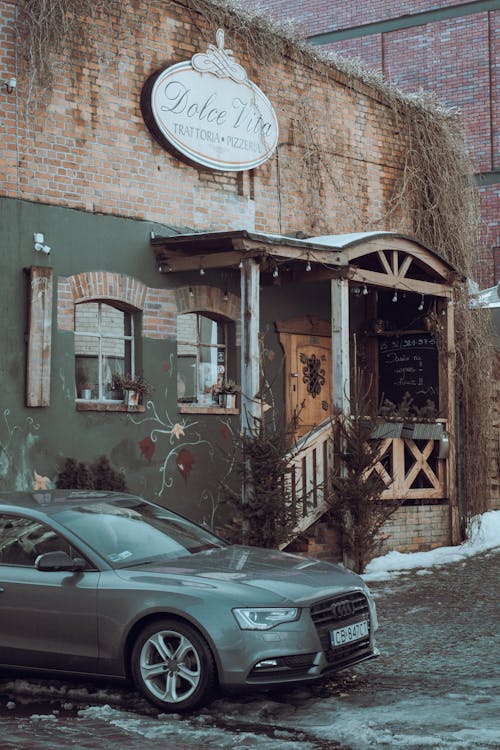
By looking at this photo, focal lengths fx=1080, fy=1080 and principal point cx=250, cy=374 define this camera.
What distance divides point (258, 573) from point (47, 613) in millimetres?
1412

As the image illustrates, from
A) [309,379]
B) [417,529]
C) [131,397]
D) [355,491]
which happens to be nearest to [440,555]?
[417,529]

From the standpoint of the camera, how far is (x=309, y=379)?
15.6 metres

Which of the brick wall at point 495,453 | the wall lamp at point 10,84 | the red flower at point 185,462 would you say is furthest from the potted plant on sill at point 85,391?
the brick wall at point 495,453

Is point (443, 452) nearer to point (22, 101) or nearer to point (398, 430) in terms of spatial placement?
→ point (398, 430)

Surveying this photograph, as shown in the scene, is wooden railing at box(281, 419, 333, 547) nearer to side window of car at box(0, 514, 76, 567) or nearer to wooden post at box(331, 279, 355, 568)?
wooden post at box(331, 279, 355, 568)

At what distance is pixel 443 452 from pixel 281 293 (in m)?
3.17

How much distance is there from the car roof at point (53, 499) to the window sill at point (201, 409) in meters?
5.27

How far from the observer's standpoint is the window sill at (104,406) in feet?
41.3

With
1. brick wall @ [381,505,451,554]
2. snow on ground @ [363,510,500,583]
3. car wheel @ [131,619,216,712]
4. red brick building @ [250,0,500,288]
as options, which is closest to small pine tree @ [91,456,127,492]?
snow on ground @ [363,510,500,583]

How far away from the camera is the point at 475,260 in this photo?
706 inches

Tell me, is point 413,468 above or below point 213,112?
below

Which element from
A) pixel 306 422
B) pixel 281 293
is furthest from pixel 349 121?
pixel 306 422

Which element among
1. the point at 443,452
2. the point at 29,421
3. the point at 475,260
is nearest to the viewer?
the point at 29,421

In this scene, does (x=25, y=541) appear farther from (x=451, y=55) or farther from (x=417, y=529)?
(x=451, y=55)
